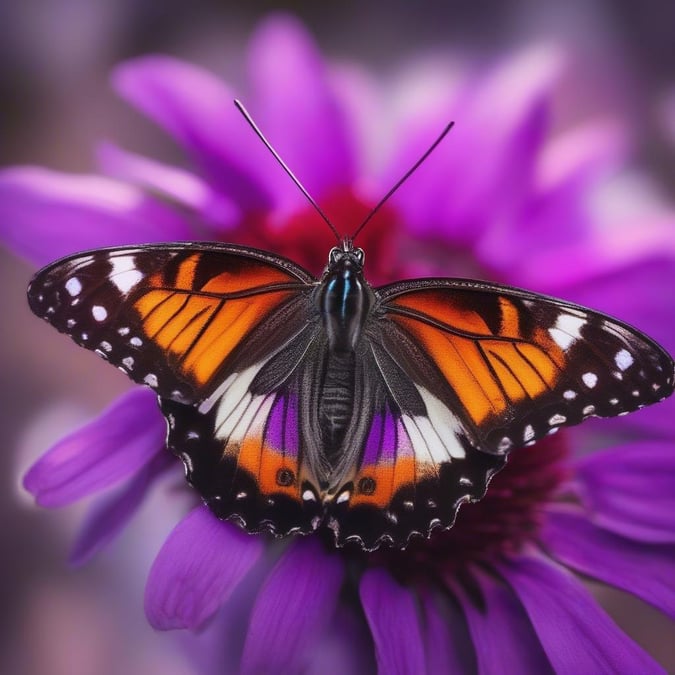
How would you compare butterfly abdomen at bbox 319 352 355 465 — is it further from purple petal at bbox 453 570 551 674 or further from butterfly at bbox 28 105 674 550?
purple petal at bbox 453 570 551 674

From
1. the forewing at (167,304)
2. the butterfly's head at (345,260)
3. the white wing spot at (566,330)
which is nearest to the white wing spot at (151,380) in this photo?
the forewing at (167,304)

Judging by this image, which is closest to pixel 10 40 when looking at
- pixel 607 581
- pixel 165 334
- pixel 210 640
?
pixel 165 334

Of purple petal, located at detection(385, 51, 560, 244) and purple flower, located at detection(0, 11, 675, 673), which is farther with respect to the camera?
purple petal, located at detection(385, 51, 560, 244)

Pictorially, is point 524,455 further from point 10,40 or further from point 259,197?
point 10,40

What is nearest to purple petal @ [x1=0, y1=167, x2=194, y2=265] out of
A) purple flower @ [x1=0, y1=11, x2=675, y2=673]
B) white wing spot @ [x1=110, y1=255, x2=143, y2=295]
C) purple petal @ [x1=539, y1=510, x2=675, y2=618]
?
purple flower @ [x1=0, y1=11, x2=675, y2=673]

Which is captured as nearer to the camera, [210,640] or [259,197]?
[210,640]

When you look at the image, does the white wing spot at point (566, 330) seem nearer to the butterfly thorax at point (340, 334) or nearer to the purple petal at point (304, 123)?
the butterfly thorax at point (340, 334)
